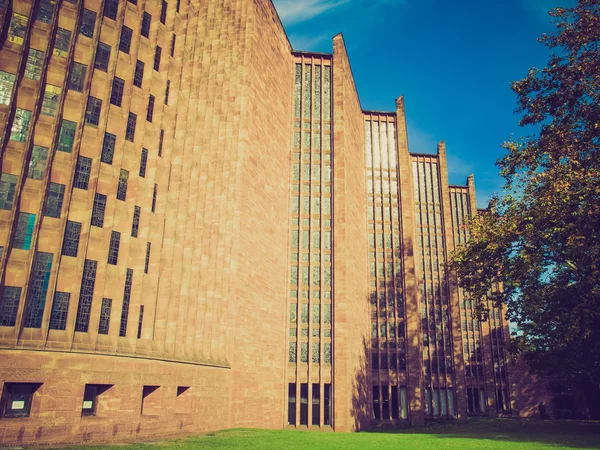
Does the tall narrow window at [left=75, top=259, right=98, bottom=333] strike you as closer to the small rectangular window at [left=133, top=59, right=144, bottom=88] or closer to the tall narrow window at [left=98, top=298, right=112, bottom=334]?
the tall narrow window at [left=98, top=298, right=112, bottom=334]

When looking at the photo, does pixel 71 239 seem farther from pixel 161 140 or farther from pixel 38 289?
pixel 161 140

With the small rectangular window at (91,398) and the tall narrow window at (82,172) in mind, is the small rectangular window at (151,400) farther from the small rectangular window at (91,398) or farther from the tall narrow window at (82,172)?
the tall narrow window at (82,172)

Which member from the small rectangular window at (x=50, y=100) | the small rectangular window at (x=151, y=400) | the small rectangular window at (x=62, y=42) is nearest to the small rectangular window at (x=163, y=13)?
the small rectangular window at (x=62, y=42)

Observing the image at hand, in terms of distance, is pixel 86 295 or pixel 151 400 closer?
pixel 86 295

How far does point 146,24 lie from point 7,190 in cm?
1337

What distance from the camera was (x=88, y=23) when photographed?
24.2 m

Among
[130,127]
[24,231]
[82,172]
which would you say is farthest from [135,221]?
[24,231]

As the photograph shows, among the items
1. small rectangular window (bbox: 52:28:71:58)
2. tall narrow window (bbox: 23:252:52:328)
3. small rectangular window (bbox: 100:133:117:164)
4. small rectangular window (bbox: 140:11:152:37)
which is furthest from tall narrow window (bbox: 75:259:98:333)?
small rectangular window (bbox: 140:11:152:37)

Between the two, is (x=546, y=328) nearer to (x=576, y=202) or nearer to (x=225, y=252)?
(x=576, y=202)

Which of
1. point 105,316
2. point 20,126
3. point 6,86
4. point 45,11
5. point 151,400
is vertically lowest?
point 151,400

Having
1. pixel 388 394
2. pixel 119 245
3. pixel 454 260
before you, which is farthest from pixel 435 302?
pixel 119 245

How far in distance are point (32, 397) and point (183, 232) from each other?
13.3m

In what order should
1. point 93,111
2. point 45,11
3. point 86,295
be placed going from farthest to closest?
point 93,111 → point 45,11 → point 86,295

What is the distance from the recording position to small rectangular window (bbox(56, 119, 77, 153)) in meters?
22.1
